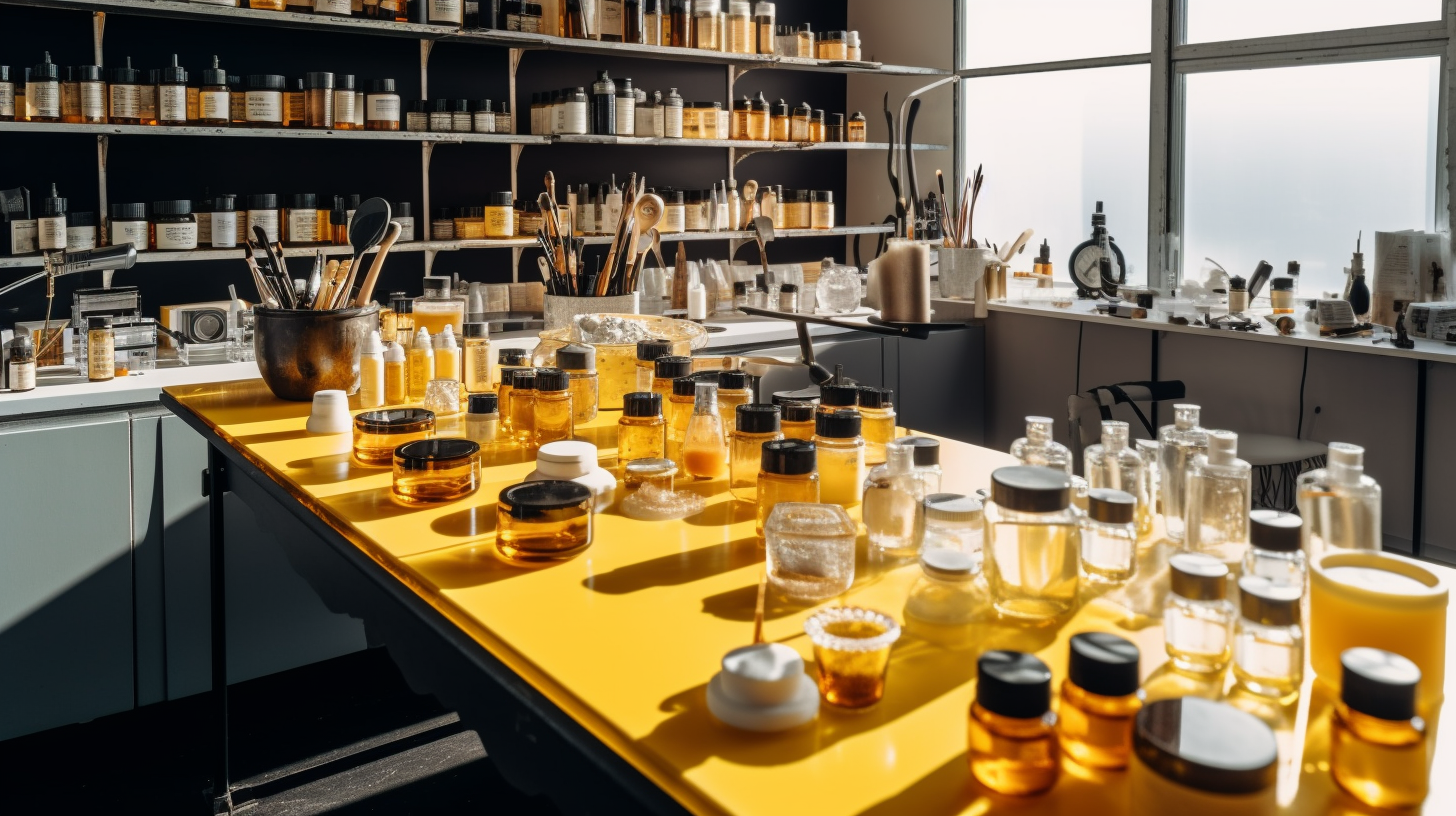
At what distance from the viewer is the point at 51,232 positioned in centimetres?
283

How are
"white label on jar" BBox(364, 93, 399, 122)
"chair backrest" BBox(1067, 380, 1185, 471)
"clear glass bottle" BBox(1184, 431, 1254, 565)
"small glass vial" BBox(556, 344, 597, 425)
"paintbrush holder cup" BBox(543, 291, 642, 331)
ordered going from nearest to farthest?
"clear glass bottle" BBox(1184, 431, 1254, 565) → "small glass vial" BBox(556, 344, 597, 425) → "paintbrush holder cup" BBox(543, 291, 642, 331) → "chair backrest" BBox(1067, 380, 1185, 471) → "white label on jar" BBox(364, 93, 399, 122)

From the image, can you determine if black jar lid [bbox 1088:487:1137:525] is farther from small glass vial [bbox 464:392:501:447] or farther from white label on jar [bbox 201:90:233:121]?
white label on jar [bbox 201:90:233:121]

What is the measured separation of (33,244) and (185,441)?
0.81 m

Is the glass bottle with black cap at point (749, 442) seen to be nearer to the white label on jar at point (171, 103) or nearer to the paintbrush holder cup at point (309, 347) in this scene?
the paintbrush holder cup at point (309, 347)

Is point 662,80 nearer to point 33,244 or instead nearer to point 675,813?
point 33,244

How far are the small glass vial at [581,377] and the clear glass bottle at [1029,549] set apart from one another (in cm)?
94

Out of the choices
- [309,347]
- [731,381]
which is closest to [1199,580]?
[731,381]

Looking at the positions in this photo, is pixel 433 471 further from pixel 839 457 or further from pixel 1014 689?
pixel 1014 689

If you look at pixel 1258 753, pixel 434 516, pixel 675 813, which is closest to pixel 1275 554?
pixel 1258 753

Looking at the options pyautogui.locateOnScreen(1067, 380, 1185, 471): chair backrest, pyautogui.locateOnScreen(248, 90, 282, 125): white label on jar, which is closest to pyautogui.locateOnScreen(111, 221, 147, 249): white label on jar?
pyautogui.locateOnScreen(248, 90, 282, 125): white label on jar

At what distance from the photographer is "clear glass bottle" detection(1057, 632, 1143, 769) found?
687 mm

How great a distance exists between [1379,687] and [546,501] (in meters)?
0.77

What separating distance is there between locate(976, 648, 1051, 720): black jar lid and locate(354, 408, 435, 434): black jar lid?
42.0 inches

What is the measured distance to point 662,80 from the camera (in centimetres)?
432
